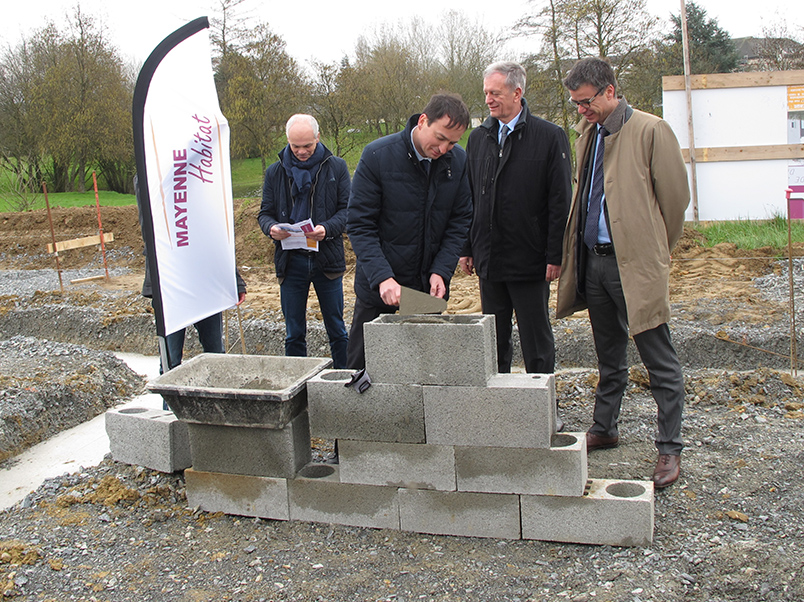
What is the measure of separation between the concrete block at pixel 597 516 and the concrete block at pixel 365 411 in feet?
2.02

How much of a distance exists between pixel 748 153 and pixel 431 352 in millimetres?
10605

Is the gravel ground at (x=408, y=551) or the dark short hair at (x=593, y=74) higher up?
the dark short hair at (x=593, y=74)

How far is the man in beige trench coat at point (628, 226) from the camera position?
330cm

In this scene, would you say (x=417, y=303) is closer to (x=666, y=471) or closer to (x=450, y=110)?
(x=450, y=110)

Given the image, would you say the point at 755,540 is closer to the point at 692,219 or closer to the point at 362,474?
the point at 362,474

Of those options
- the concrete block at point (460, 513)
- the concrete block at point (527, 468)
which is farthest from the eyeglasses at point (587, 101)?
the concrete block at point (460, 513)

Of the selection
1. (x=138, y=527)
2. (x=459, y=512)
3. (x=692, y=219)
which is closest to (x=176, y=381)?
(x=138, y=527)

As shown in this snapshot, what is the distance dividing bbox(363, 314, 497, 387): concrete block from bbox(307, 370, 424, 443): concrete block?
0.24ft

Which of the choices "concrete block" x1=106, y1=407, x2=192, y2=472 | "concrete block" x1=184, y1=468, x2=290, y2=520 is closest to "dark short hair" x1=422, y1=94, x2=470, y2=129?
"concrete block" x1=184, y1=468, x2=290, y2=520

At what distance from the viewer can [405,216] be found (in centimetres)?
368

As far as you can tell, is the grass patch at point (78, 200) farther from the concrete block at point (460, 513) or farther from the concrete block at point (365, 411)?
the concrete block at point (460, 513)

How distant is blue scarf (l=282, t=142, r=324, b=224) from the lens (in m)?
4.71

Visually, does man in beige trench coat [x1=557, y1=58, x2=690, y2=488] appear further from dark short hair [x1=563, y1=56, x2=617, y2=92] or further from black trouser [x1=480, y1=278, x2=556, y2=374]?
black trouser [x1=480, y1=278, x2=556, y2=374]

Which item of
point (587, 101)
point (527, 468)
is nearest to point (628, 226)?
point (587, 101)
